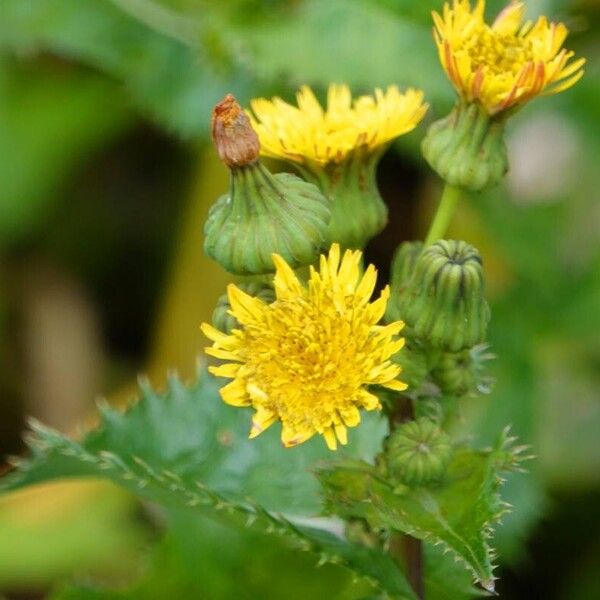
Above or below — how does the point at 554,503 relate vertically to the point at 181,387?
below

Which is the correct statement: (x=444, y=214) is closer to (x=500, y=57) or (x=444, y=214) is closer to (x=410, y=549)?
(x=500, y=57)

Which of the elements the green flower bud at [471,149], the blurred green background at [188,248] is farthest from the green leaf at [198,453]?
the green flower bud at [471,149]

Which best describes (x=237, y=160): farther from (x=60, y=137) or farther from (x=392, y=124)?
(x=60, y=137)

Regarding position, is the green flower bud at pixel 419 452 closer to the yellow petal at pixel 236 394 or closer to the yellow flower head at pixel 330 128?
the yellow petal at pixel 236 394

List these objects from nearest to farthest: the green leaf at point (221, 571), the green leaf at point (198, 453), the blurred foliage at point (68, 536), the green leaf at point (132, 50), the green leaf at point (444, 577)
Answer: the green leaf at point (444, 577)
the green leaf at point (198, 453)
the green leaf at point (221, 571)
the blurred foliage at point (68, 536)
the green leaf at point (132, 50)

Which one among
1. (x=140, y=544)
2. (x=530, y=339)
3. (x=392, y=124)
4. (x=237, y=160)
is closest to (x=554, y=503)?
(x=530, y=339)

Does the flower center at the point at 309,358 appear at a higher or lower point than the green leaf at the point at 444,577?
higher
